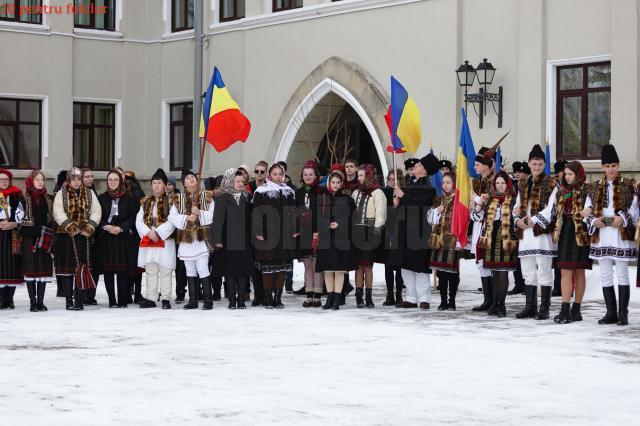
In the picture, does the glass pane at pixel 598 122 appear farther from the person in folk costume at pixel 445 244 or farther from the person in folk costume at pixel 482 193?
the person in folk costume at pixel 445 244

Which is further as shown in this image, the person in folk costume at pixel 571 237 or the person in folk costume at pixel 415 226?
the person in folk costume at pixel 415 226

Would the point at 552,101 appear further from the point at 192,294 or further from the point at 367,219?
the point at 192,294

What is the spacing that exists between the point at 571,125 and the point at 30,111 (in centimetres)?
1177

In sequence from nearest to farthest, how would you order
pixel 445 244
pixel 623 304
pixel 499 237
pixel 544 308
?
pixel 623 304 → pixel 544 308 → pixel 499 237 → pixel 445 244

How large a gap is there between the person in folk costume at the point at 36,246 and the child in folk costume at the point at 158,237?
1027 mm

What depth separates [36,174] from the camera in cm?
1402

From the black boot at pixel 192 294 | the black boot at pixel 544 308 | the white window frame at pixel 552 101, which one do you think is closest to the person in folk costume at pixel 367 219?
the black boot at pixel 192 294

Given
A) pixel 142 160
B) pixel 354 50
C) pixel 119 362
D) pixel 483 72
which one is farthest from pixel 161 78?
pixel 119 362

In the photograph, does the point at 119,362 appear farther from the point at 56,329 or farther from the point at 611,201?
the point at 611,201

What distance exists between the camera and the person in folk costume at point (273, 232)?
14.2 m

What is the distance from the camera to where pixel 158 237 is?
1417cm

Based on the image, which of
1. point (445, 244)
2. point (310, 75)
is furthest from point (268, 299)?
point (310, 75)

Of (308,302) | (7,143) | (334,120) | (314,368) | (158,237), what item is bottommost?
(314,368)

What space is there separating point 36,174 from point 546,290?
573 centimetres
